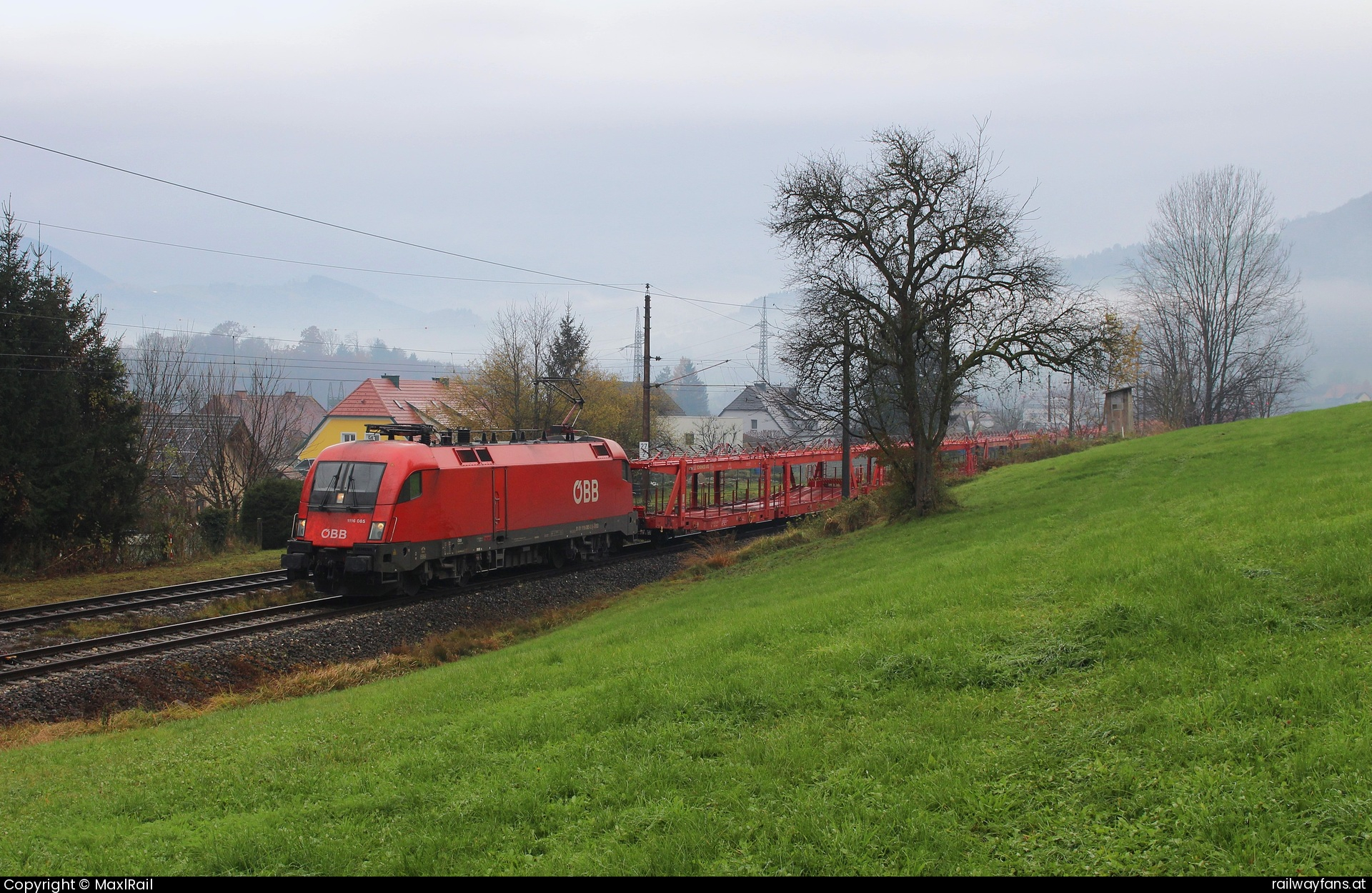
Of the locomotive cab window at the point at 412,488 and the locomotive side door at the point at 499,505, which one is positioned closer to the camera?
the locomotive cab window at the point at 412,488

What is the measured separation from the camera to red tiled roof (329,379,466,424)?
58438 millimetres

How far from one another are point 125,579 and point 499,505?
9280 mm

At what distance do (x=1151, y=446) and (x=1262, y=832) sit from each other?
84.7ft

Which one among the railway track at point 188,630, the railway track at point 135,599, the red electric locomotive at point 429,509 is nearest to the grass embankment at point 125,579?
the railway track at point 135,599

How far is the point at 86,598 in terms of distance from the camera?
59.0ft

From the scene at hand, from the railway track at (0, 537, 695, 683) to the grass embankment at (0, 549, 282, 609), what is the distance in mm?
1208

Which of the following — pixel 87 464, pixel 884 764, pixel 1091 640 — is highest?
pixel 87 464

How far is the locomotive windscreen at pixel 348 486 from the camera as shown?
18.1 meters

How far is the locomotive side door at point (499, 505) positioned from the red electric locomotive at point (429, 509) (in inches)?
1.0

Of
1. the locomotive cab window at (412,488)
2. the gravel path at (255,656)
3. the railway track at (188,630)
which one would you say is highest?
the locomotive cab window at (412,488)

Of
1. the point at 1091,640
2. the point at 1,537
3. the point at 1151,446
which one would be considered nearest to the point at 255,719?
the point at 1091,640

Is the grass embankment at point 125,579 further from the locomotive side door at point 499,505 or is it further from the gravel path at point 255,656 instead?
the gravel path at point 255,656

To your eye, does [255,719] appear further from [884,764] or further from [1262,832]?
[1262,832]

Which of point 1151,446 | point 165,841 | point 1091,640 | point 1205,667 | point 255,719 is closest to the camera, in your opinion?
point 165,841
